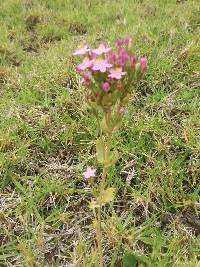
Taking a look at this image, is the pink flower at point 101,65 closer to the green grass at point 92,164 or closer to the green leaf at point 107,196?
the green leaf at point 107,196

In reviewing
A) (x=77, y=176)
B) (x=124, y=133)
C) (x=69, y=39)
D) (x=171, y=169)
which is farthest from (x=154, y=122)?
(x=69, y=39)

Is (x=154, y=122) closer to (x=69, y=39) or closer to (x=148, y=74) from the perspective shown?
(x=148, y=74)

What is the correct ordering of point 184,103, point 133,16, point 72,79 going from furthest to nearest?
point 133,16 → point 72,79 → point 184,103

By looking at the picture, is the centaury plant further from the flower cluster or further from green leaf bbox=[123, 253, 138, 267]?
green leaf bbox=[123, 253, 138, 267]

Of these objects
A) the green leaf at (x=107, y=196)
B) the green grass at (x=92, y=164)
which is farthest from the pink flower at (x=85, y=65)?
the green grass at (x=92, y=164)

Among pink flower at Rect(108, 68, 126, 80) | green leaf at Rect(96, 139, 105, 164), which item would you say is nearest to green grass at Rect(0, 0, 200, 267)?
green leaf at Rect(96, 139, 105, 164)

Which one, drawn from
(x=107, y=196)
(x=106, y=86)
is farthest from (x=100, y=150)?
(x=106, y=86)

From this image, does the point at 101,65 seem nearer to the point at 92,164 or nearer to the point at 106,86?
the point at 106,86
